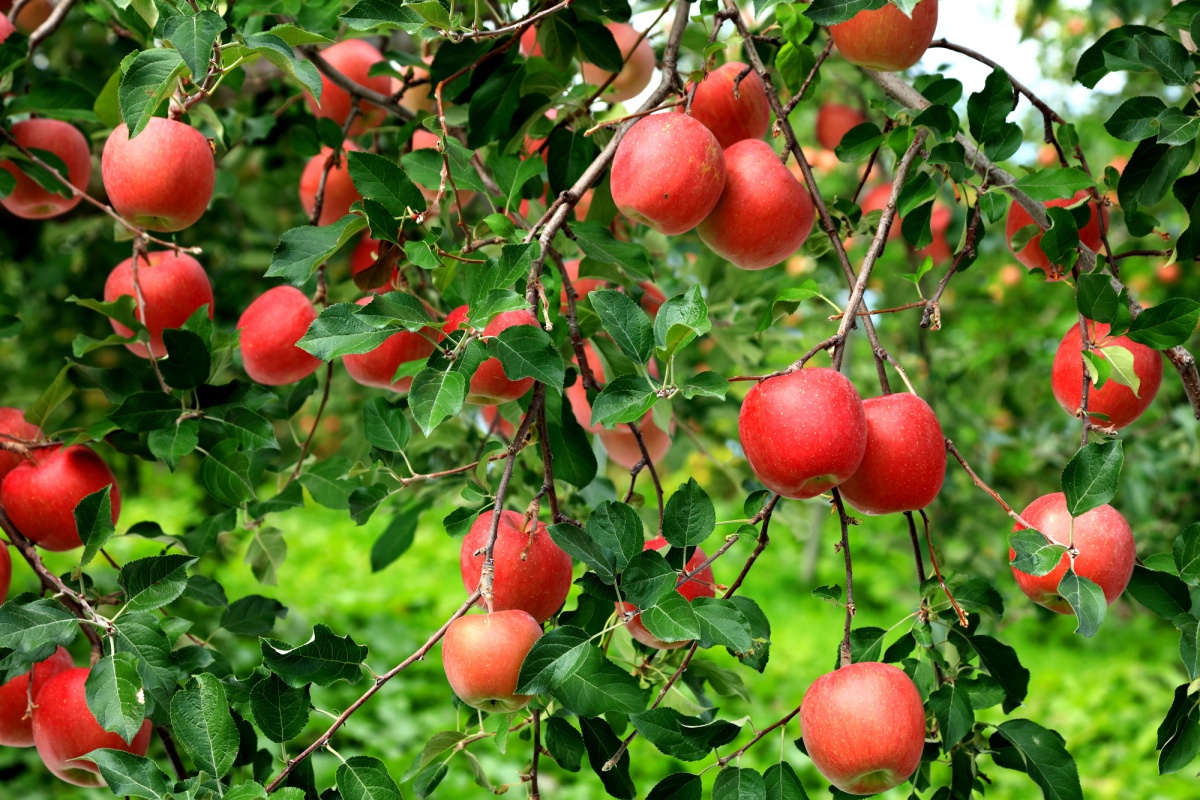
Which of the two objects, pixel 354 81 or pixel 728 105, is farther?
pixel 354 81

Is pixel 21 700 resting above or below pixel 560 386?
below

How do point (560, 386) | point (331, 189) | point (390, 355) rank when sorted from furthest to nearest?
point (331, 189) → point (390, 355) → point (560, 386)

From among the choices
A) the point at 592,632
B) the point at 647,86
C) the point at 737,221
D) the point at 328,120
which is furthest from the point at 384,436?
the point at 647,86

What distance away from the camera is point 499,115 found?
3.59 ft

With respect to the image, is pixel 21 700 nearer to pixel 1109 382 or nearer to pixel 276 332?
pixel 276 332

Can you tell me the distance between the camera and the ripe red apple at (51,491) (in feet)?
3.32

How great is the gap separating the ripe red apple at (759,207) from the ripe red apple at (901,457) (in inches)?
8.9

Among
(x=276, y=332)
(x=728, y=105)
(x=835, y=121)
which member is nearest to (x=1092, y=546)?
(x=728, y=105)

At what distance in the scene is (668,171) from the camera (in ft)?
2.96

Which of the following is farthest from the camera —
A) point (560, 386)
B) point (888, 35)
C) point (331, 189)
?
point (331, 189)

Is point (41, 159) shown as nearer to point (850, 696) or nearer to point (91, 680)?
point (91, 680)

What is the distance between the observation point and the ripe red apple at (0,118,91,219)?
121cm

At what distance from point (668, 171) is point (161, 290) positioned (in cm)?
62

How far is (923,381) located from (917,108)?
165 cm
